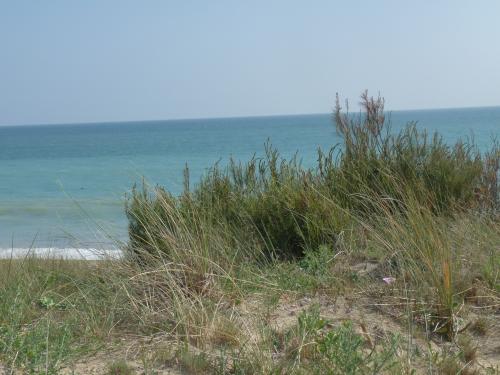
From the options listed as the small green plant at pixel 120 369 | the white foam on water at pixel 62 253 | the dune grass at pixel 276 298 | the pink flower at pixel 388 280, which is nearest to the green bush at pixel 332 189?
the dune grass at pixel 276 298

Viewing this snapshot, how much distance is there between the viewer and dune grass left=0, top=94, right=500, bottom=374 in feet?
11.7

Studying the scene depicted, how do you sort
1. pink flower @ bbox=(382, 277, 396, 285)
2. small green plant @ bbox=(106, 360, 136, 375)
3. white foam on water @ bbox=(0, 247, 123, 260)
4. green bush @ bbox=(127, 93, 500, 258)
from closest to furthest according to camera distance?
small green plant @ bbox=(106, 360, 136, 375), pink flower @ bbox=(382, 277, 396, 285), white foam on water @ bbox=(0, 247, 123, 260), green bush @ bbox=(127, 93, 500, 258)

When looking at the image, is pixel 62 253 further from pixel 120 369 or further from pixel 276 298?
pixel 120 369

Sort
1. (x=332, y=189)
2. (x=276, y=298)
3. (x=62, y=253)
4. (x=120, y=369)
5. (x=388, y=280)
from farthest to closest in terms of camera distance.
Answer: (x=62, y=253) < (x=332, y=189) < (x=388, y=280) < (x=276, y=298) < (x=120, y=369)

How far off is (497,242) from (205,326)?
283 cm

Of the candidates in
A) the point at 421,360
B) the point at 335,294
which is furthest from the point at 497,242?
the point at 421,360

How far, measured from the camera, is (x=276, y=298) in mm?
4473

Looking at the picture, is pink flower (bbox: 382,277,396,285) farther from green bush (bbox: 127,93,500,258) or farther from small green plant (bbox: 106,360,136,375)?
small green plant (bbox: 106,360,136,375)

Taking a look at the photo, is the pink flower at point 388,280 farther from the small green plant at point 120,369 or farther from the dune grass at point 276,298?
the small green plant at point 120,369

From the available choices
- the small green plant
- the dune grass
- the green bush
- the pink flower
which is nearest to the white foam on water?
the dune grass

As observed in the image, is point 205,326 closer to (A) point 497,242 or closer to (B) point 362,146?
(A) point 497,242

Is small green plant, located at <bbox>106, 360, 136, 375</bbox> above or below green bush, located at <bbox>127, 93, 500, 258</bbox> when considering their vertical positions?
below

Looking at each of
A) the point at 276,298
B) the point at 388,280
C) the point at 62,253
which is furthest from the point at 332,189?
the point at 62,253

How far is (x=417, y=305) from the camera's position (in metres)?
4.18
